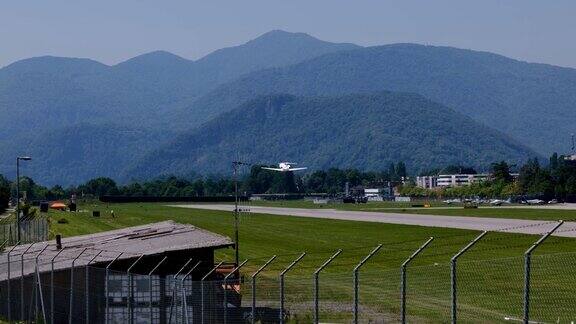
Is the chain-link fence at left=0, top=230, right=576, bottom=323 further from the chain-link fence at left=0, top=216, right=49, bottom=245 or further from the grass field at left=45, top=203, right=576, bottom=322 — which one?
the chain-link fence at left=0, top=216, right=49, bottom=245

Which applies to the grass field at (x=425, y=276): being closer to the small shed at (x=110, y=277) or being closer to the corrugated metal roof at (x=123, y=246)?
the corrugated metal roof at (x=123, y=246)

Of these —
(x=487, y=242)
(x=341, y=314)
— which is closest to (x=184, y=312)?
(x=341, y=314)

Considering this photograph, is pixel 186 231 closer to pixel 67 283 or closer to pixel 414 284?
pixel 67 283

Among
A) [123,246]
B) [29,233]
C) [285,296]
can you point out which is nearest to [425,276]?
[285,296]

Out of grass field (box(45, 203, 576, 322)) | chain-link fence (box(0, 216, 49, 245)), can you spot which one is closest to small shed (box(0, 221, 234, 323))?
grass field (box(45, 203, 576, 322))

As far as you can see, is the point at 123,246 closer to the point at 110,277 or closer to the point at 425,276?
the point at 110,277

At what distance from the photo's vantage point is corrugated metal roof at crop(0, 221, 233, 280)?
30391mm

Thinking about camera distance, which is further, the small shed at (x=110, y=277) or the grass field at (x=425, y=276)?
the small shed at (x=110, y=277)

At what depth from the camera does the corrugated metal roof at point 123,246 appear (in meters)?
30.4

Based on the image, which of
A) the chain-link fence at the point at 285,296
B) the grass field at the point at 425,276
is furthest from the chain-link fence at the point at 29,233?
the chain-link fence at the point at 285,296

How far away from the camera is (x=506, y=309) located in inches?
952

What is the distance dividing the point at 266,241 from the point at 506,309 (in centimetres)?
4939

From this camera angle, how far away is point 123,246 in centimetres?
3466

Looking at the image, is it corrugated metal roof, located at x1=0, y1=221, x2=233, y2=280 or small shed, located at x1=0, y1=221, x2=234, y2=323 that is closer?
small shed, located at x1=0, y1=221, x2=234, y2=323
